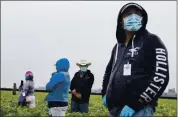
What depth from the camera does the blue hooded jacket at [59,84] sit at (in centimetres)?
655

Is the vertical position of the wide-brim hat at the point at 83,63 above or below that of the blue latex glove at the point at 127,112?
above

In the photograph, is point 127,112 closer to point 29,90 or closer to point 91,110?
point 91,110

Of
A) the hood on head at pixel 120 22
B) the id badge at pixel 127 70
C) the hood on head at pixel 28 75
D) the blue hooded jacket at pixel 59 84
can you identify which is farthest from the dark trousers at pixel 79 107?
the id badge at pixel 127 70

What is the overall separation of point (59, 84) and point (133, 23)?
2513 mm

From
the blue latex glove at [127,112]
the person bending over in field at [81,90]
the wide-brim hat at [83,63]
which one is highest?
the wide-brim hat at [83,63]

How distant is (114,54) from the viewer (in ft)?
15.0

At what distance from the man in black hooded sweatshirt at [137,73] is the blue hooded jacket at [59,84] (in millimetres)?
2208

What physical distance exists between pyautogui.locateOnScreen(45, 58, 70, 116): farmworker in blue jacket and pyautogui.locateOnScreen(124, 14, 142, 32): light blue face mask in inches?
91.9

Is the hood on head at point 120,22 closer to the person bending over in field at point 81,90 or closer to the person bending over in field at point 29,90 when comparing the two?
the person bending over in field at point 81,90

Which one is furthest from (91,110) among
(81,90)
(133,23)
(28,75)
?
(133,23)

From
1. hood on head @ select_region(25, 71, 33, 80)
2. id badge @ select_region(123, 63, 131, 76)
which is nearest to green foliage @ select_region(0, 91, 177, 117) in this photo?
hood on head @ select_region(25, 71, 33, 80)

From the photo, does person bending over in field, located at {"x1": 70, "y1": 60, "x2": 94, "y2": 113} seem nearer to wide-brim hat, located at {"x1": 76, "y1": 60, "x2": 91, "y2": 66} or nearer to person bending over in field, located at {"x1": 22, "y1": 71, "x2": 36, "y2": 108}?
wide-brim hat, located at {"x1": 76, "y1": 60, "x2": 91, "y2": 66}

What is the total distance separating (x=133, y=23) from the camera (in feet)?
14.3

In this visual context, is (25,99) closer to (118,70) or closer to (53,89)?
(53,89)
